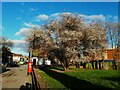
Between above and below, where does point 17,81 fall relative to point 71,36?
below

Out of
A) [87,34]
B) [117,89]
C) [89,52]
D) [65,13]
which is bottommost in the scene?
[117,89]

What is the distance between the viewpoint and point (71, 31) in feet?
128

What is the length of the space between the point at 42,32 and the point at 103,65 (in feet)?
49.1

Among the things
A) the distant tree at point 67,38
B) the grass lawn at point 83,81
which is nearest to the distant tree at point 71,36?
the distant tree at point 67,38

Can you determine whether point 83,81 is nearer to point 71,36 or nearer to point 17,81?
point 17,81

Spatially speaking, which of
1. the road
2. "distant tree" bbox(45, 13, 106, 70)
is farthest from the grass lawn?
"distant tree" bbox(45, 13, 106, 70)

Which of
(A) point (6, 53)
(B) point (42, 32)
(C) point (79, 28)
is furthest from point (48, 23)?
(A) point (6, 53)

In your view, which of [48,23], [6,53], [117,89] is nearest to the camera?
[117,89]

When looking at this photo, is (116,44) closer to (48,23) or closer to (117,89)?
A: (48,23)

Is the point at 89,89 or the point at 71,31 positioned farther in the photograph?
the point at 71,31

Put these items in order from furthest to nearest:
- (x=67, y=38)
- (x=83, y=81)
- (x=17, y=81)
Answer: (x=67, y=38)
(x=17, y=81)
(x=83, y=81)

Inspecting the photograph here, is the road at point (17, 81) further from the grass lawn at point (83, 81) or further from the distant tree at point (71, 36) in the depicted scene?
the distant tree at point (71, 36)

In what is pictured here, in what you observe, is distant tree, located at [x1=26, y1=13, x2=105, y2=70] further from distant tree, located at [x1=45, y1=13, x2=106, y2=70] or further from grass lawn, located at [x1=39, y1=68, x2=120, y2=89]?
grass lawn, located at [x1=39, y1=68, x2=120, y2=89]

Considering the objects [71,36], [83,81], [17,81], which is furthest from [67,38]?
[83,81]
